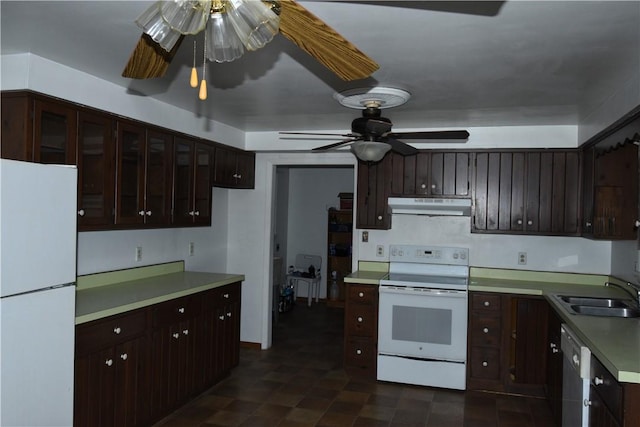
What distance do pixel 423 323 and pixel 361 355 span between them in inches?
26.7

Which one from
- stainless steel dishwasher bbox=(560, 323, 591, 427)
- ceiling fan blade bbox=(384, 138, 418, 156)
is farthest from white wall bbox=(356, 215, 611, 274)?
stainless steel dishwasher bbox=(560, 323, 591, 427)

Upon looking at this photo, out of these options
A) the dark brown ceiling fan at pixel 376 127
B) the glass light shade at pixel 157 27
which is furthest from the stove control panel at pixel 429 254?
the glass light shade at pixel 157 27

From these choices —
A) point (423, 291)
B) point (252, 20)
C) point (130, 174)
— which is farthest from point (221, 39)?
point (423, 291)

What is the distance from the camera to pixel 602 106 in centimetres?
364

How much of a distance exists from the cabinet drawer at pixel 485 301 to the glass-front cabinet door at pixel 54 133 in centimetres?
334

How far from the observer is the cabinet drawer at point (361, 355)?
469 centimetres

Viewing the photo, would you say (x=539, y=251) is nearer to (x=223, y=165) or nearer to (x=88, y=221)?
(x=223, y=165)

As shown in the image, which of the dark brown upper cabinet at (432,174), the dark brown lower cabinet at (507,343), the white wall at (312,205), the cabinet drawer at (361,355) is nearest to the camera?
the dark brown lower cabinet at (507,343)

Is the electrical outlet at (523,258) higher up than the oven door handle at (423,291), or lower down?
higher up

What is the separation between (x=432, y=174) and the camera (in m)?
4.85

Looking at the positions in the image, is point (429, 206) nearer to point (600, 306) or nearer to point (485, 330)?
point (485, 330)

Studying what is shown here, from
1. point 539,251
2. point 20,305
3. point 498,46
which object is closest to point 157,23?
point 20,305

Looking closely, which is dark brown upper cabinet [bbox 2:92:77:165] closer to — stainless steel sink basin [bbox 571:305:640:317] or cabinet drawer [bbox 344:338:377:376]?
cabinet drawer [bbox 344:338:377:376]

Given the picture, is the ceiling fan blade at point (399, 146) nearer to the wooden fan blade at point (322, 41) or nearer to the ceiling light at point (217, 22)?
the wooden fan blade at point (322, 41)
